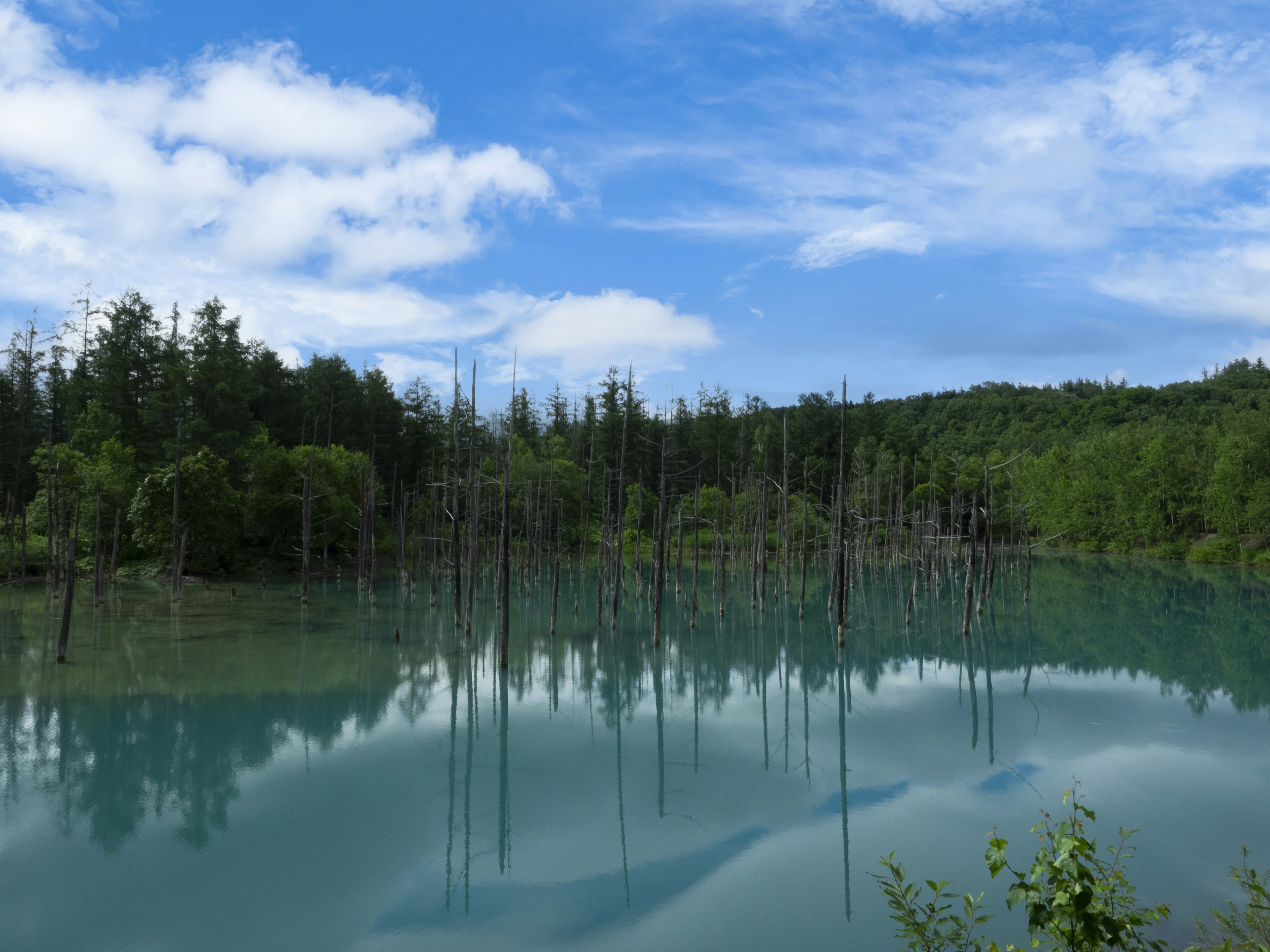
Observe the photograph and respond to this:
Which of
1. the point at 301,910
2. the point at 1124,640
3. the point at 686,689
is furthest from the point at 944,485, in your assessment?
the point at 301,910

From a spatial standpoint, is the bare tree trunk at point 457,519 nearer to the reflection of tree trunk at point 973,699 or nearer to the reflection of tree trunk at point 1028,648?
the reflection of tree trunk at point 973,699

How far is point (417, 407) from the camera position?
54156 mm

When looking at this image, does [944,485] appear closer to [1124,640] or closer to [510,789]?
[1124,640]

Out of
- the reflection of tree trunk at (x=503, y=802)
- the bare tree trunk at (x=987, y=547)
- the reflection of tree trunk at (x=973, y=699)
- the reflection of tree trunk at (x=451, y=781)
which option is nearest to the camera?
the reflection of tree trunk at (x=451, y=781)

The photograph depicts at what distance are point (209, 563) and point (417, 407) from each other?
2155 centimetres

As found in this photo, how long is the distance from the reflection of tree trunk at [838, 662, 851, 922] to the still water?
0.18ft

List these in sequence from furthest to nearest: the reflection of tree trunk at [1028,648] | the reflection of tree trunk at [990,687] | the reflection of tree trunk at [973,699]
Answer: the reflection of tree trunk at [1028,648] < the reflection of tree trunk at [973,699] < the reflection of tree trunk at [990,687]

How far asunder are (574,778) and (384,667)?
852cm

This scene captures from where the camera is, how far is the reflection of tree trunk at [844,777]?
7.86 m

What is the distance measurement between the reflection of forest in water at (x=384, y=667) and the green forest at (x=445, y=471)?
3.28 m

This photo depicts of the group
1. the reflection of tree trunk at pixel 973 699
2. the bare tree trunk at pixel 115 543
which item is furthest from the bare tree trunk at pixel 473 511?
the bare tree trunk at pixel 115 543

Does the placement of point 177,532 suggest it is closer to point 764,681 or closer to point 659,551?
point 659,551

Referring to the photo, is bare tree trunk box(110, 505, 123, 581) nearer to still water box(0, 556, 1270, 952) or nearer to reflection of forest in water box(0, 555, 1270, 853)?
reflection of forest in water box(0, 555, 1270, 853)

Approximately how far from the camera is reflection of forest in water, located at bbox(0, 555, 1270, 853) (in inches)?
444
